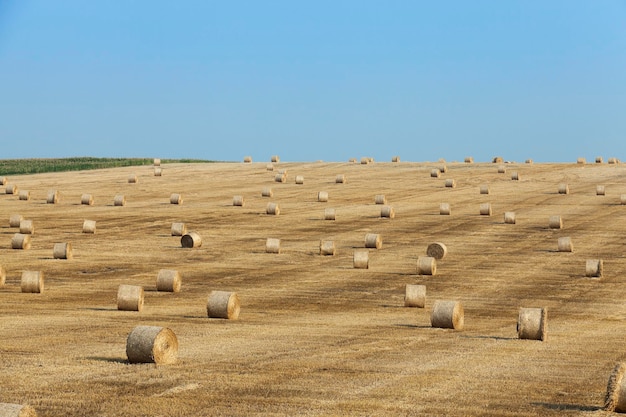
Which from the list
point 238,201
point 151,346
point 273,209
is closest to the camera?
point 151,346

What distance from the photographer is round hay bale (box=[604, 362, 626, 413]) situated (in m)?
15.6

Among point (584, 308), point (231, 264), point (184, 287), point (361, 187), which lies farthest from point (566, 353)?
point (361, 187)

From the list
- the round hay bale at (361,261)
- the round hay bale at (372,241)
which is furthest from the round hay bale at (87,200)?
the round hay bale at (361,261)

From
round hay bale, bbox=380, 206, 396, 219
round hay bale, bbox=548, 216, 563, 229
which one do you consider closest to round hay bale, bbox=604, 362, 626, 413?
round hay bale, bbox=548, 216, 563, 229

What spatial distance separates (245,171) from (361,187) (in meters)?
18.2

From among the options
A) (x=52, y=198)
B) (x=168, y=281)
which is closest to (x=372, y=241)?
(x=168, y=281)

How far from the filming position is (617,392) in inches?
621

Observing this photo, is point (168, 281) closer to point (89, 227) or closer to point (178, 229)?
point (178, 229)

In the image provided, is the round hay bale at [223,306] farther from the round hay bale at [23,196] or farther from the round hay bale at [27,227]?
the round hay bale at [23,196]

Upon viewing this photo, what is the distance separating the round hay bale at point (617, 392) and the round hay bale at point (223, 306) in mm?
11826

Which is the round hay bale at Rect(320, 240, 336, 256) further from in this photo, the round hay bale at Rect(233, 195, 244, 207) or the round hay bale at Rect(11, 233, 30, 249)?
the round hay bale at Rect(233, 195, 244, 207)

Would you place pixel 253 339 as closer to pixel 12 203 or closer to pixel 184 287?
pixel 184 287

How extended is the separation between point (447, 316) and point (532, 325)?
2377 mm

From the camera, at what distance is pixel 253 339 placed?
2322cm
